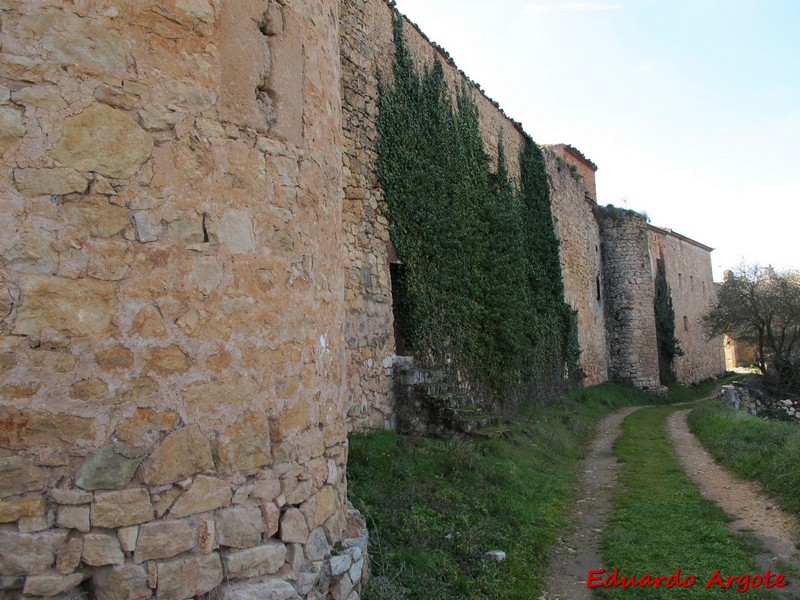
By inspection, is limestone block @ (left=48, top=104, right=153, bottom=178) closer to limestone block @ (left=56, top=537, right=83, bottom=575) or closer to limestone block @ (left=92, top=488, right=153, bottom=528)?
limestone block @ (left=92, top=488, right=153, bottom=528)

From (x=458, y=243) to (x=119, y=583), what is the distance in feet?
31.7

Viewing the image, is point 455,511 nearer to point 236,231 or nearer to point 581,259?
point 236,231

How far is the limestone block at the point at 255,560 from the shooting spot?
123 inches

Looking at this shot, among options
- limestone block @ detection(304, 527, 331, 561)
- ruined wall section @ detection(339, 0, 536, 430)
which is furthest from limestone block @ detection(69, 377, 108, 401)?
ruined wall section @ detection(339, 0, 536, 430)

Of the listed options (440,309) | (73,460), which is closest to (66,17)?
(73,460)

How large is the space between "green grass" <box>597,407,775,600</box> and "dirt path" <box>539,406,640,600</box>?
0.47 ft

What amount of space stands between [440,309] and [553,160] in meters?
11.5

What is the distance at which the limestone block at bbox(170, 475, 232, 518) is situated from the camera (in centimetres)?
300

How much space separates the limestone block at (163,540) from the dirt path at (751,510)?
477 cm

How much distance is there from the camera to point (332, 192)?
14.1ft

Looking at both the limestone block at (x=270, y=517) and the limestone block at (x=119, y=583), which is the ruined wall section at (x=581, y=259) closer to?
the limestone block at (x=270, y=517)

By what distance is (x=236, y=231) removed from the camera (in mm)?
3408

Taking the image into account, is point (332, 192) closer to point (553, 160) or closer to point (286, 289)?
point (286, 289)

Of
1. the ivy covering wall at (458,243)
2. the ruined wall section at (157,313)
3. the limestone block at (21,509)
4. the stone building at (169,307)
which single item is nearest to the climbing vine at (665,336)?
the ivy covering wall at (458,243)
